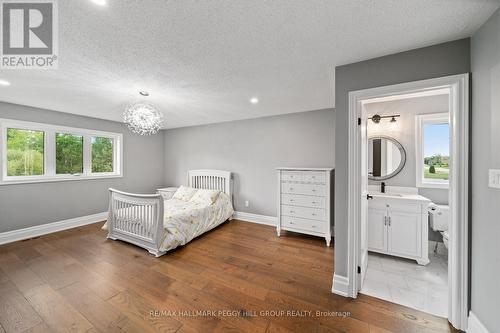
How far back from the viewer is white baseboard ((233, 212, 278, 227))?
402cm

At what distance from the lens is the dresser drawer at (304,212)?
10.2 feet

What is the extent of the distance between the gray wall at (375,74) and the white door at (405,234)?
4.07 feet

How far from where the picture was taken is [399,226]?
257 centimetres

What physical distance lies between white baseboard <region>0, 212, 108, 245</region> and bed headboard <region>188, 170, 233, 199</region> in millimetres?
2115

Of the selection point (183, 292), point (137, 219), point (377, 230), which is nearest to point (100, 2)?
point (183, 292)

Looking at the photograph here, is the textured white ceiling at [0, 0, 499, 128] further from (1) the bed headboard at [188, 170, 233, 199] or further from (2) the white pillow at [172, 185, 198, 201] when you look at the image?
(2) the white pillow at [172, 185, 198, 201]

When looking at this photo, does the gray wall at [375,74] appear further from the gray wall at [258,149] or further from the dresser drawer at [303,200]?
the gray wall at [258,149]

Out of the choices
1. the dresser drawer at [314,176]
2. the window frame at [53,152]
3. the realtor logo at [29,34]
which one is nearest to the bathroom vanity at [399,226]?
the dresser drawer at [314,176]

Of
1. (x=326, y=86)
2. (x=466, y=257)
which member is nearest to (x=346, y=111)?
(x=326, y=86)

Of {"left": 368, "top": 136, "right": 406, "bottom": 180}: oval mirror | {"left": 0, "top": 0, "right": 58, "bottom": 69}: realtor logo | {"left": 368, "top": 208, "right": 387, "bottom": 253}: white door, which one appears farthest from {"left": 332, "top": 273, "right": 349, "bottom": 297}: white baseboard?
{"left": 0, "top": 0, "right": 58, "bottom": 69}: realtor logo

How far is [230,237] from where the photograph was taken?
3385mm

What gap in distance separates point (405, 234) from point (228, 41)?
125 inches

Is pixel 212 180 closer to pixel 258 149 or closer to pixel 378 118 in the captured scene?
pixel 258 149

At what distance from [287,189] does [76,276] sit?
10.2ft
